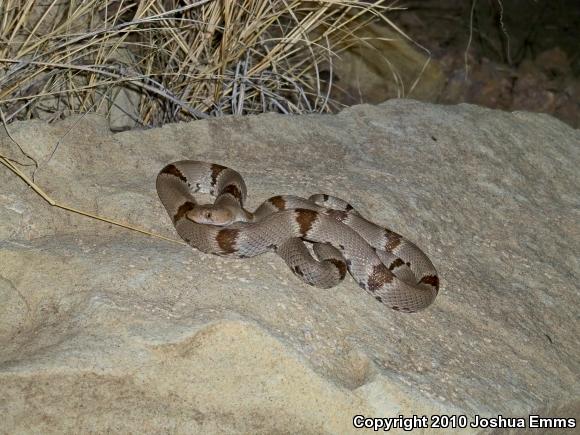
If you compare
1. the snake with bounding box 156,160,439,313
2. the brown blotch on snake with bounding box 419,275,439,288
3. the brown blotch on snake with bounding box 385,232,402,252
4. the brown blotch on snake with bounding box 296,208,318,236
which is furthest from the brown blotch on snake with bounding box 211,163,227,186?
the brown blotch on snake with bounding box 419,275,439,288

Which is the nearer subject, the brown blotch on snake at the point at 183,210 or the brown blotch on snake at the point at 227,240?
the brown blotch on snake at the point at 227,240

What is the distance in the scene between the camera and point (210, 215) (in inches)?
202

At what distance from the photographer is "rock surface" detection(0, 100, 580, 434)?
388 cm

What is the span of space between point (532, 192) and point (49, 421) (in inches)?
172

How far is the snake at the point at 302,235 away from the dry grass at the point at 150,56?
0.99m

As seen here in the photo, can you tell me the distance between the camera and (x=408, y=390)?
4004 millimetres

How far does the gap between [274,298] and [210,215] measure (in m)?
1.00

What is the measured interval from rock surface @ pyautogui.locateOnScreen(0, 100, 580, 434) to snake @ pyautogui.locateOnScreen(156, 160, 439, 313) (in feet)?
0.34

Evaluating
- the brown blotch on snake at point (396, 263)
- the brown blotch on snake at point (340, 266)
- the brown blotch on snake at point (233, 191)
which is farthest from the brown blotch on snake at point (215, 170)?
the brown blotch on snake at point (396, 263)

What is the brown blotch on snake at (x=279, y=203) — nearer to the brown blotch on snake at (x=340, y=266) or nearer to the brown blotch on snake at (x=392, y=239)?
the brown blotch on snake at (x=340, y=266)

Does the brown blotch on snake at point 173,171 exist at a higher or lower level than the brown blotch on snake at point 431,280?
lower

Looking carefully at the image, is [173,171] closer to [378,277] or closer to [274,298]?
[274,298]

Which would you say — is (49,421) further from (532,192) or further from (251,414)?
(532,192)

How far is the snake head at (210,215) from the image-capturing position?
16.6 feet
